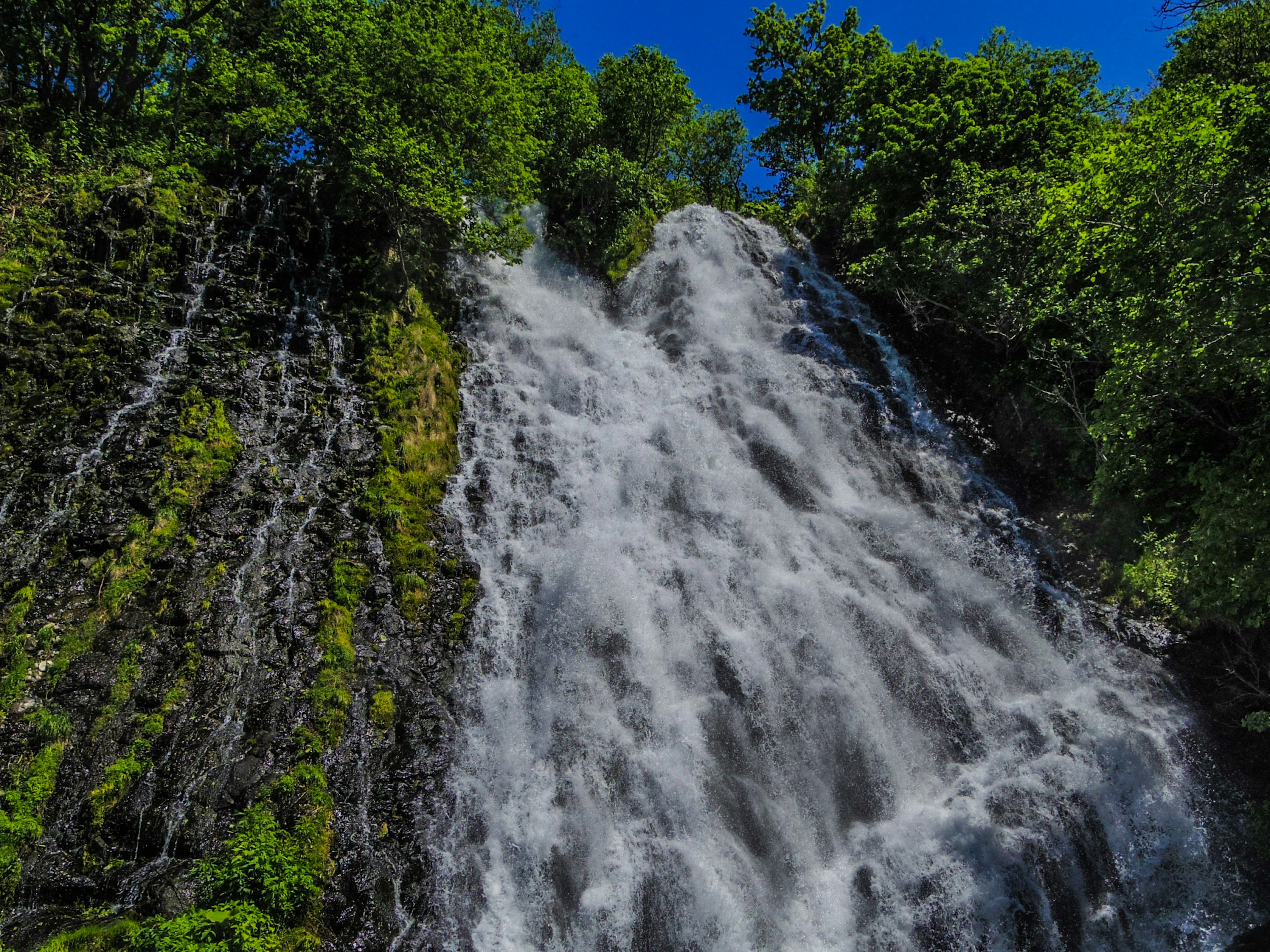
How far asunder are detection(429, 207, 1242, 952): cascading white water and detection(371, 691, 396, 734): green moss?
3.22 ft

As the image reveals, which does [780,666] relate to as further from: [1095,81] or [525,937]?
[1095,81]

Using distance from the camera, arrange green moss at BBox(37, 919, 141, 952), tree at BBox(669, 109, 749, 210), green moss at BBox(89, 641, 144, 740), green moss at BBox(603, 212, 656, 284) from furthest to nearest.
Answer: tree at BBox(669, 109, 749, 210), green moss at BBox(603, 212, 656, 284), green moss at BBox(89, 641, 144, 740), green moss at BBox(37, 919, 141, 952)

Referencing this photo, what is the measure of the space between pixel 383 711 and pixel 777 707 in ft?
19.3

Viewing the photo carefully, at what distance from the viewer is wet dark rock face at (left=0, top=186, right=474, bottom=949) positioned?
6996mm

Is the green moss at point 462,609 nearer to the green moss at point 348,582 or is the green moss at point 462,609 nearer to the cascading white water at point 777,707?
the cascading white water at point 777,707

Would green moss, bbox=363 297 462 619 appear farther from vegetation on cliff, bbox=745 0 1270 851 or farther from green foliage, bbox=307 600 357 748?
vegetation on cliff, bbox=745 0 1270 851

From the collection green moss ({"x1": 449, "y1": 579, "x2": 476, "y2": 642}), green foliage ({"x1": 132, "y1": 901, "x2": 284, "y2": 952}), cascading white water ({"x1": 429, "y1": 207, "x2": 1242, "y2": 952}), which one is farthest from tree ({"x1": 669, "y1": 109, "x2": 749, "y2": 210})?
green foliage ({"x1": 132, "y1": 901, "x2": 284, "y2": 952})

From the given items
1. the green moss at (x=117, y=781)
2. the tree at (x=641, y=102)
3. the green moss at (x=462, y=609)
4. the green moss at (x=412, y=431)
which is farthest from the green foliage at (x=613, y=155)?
the green moss at (x=117, y=781)

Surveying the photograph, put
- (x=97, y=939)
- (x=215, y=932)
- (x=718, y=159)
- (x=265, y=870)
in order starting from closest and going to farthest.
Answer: (x=97, y=939) → (x=215, y=932) → (x=265, y=870) → (x=718, y=159)

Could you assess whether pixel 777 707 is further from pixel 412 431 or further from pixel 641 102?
pixel 641 102

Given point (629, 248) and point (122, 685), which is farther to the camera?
point (629, 248)

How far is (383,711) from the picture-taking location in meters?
8.95

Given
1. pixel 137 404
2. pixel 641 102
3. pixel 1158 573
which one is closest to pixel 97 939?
pixel 137 404

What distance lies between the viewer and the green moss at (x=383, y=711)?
883 cm
